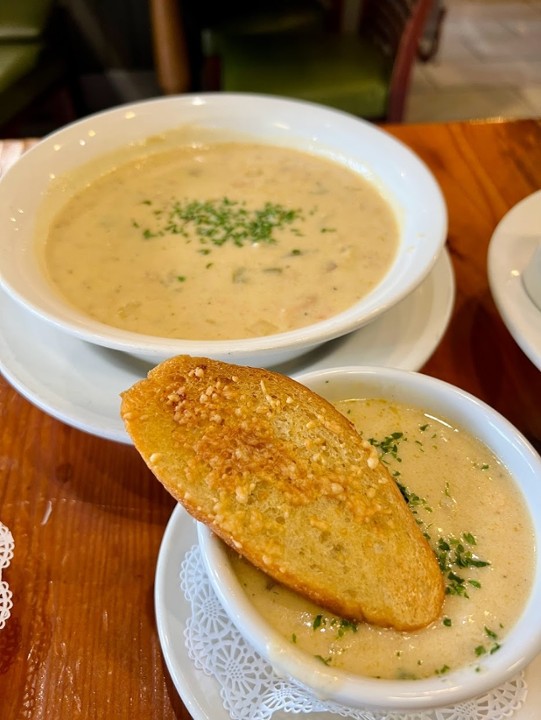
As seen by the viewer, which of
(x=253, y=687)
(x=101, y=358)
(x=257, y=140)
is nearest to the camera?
(x=253, y=687)

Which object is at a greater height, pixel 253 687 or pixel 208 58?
pixel 253 687

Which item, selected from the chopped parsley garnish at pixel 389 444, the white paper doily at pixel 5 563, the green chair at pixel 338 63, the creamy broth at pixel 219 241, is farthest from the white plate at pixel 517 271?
the green chair at pixel 338 63

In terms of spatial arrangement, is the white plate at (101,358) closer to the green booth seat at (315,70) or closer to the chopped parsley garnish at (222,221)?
the chopped parsley garnish at (222,221)

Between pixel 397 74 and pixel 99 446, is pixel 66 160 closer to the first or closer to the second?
pixel 99 446

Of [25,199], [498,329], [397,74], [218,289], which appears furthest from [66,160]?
[397,74]

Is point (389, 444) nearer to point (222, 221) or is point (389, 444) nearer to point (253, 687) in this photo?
point (253, 687)

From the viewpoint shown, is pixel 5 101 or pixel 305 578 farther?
pixel 5 101

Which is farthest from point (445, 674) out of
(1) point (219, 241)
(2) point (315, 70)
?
(2) point (315, 70)
